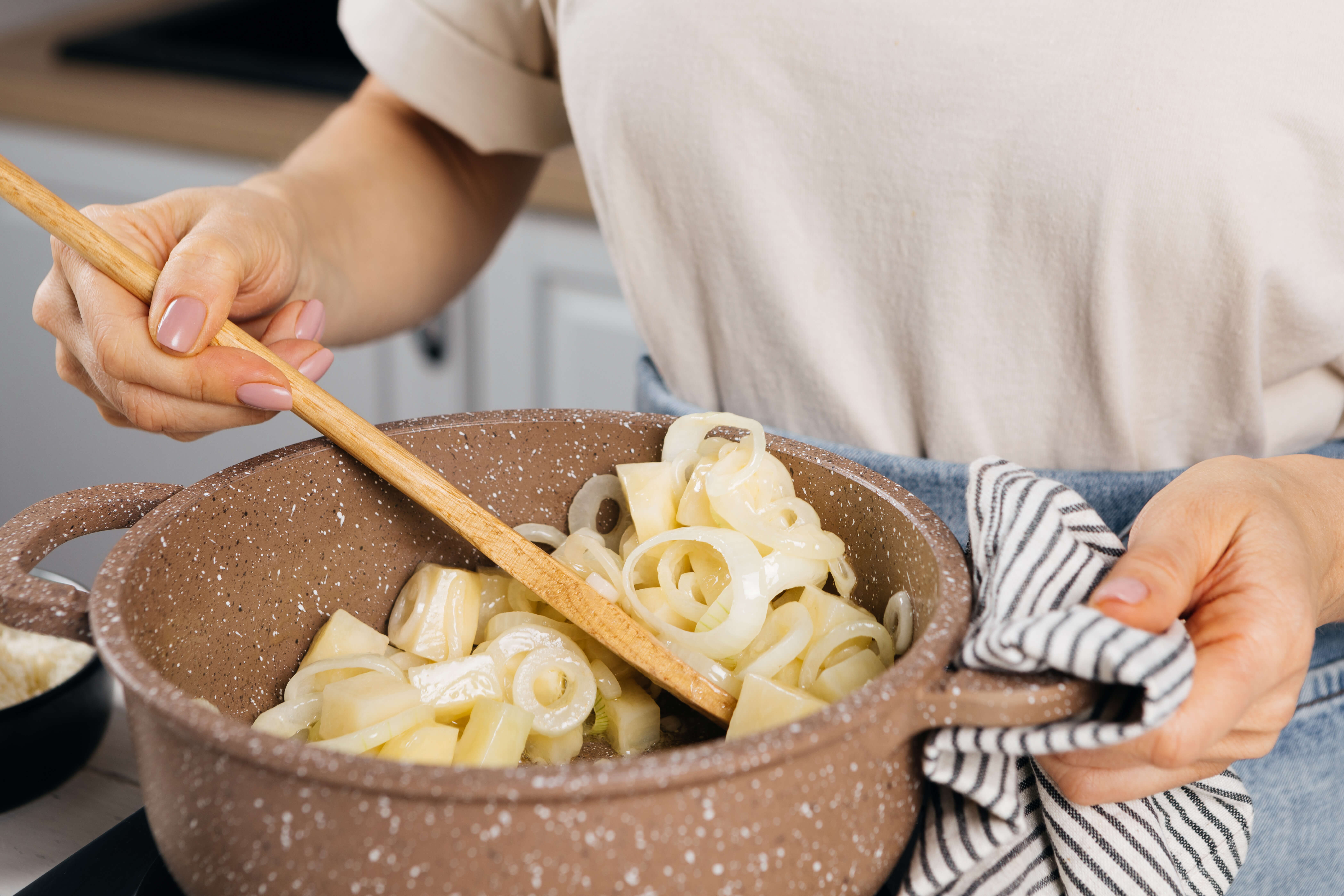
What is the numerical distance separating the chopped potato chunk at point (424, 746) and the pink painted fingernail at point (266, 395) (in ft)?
0.63

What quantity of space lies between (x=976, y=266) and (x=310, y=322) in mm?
445

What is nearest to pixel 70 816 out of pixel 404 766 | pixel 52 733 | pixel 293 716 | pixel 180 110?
pixel 52 733

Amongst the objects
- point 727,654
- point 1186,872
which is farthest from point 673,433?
point 1186,872

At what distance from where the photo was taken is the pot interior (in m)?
0.52

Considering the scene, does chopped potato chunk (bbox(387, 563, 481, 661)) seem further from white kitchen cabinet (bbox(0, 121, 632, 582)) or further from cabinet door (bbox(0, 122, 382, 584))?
cabinet door (bbox(0, 122, 382, 584))

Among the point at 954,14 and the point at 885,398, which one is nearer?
the point at 954,14

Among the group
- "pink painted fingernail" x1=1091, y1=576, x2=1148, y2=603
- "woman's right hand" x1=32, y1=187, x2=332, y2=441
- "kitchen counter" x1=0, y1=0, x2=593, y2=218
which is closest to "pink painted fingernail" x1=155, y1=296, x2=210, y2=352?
"woman's right hand" x1=32, y1=187, x2=332, y2=441

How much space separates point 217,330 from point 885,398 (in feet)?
1.49

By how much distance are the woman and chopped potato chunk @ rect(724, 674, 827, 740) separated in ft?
0.46

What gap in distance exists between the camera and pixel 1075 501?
521mm

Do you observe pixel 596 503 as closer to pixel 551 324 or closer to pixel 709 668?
pixel 709 668

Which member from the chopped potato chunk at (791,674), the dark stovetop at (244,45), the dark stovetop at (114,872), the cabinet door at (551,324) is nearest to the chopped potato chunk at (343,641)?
the dark stovetop at (114,872)

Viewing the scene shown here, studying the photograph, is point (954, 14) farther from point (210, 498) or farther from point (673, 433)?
point (210, 498)

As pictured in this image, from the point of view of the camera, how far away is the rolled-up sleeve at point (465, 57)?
0.93 metres
